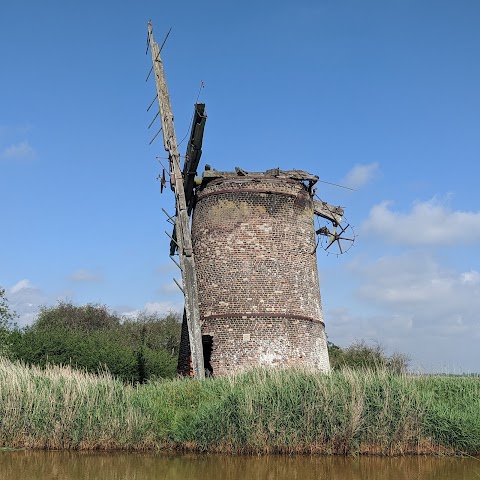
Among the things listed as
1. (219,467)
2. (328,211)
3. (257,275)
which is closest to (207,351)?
(257,275)

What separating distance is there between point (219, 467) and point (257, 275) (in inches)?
320

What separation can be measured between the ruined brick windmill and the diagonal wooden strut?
28 millimetres

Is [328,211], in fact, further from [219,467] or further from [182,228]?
[219,467]

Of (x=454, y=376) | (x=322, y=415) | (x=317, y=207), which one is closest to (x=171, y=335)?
(x=317, y=207)

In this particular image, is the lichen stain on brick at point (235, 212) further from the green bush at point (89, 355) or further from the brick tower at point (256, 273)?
the green bush at point (89, 355)

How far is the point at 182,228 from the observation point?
17.9 m

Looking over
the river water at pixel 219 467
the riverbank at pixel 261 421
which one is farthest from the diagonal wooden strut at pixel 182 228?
the river water at pixel 219 467

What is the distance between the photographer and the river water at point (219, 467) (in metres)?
9.78

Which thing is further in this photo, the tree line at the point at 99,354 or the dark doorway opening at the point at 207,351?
the tree line at the point at 99,354

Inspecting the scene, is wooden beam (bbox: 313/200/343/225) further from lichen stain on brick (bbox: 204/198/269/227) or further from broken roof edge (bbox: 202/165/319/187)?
lichen stain on brick (bbox: 204/198/269/227)

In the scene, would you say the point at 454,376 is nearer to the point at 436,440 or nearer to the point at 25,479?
the point at 436,440

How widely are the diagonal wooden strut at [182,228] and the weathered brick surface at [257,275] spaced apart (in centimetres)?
118

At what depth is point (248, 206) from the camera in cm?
1872

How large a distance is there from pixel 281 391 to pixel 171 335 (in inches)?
1390
